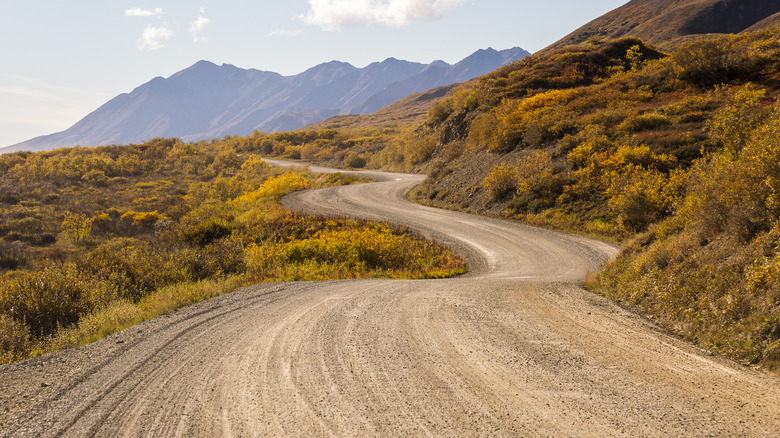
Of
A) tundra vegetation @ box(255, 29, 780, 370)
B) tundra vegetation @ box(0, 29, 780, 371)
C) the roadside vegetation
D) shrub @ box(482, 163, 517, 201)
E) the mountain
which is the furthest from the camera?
the mountain

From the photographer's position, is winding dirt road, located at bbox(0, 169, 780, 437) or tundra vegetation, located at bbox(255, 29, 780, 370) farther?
tundra vegetation, located at bbox(255, 29, 780, 370)

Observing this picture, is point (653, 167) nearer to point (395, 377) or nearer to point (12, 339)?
point (395, 377)

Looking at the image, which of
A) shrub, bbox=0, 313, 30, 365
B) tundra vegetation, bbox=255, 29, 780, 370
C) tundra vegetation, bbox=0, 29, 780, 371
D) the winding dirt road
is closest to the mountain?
tundra vegetation, bbox=0, 29, 780, 371

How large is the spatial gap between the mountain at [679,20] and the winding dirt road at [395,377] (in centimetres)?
9346

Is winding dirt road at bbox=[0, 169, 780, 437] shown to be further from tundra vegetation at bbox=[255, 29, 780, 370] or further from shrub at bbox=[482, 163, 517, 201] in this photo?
shrub at bbox=[482, 163, 517, 201]

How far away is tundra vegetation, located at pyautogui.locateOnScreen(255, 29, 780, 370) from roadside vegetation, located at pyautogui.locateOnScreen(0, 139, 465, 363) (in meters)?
6.48

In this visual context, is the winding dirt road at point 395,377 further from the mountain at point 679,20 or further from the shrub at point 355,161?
the mountain at point 679,20

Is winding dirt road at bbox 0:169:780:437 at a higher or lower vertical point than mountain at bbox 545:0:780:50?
lower

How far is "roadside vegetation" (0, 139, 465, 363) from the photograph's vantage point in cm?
818

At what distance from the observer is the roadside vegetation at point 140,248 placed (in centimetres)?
818

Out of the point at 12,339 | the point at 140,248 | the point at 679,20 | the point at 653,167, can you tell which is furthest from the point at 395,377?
the point at 679,20

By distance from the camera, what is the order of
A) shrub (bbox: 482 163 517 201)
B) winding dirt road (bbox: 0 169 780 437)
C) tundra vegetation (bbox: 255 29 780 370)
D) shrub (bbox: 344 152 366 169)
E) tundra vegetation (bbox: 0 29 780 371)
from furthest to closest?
shrub (bbox: 344 152 366 169), shrub (bbox: 482 163 517 201), tundra vegetation (bbox: 0 29 780 371), tundra vegetation (bbox: 255 29 780 370), winding dirt road (bbox: 0 169 780 437)

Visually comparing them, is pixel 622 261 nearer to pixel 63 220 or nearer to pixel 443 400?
pixel 443 400

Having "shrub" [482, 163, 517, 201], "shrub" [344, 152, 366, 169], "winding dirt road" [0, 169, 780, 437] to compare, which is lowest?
"winding dirt road" [0, 169, 780, 437]
